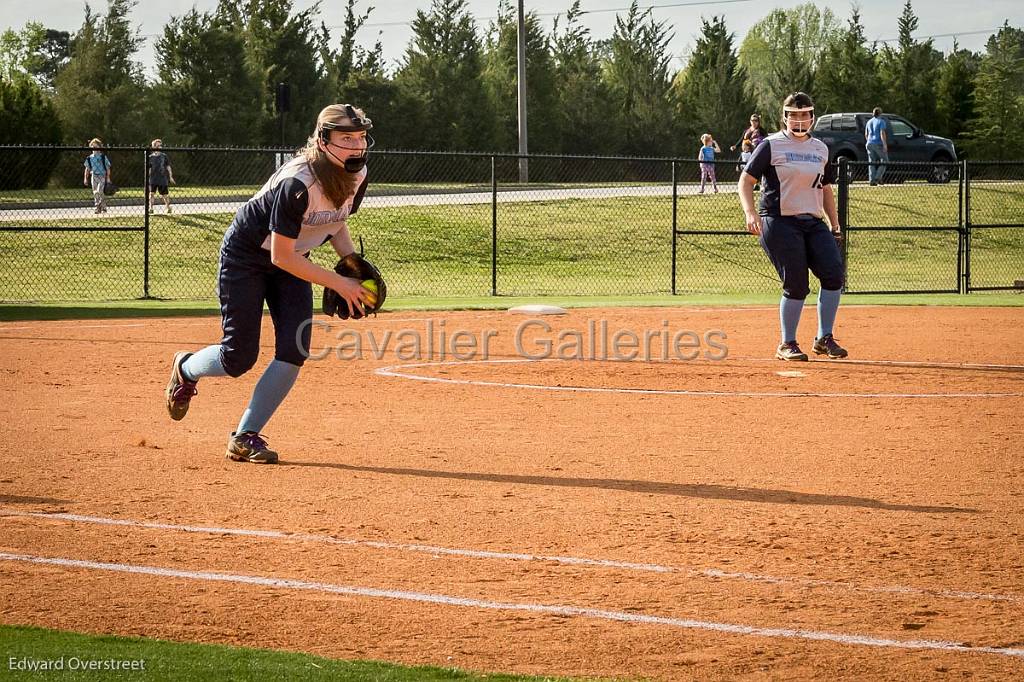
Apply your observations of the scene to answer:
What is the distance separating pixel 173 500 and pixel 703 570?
2.95 metres

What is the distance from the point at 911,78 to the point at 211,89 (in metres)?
28.9

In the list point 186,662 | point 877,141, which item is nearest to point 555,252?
point 877,141

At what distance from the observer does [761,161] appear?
469 inches

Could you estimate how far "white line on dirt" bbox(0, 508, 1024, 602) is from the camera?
5238 mm

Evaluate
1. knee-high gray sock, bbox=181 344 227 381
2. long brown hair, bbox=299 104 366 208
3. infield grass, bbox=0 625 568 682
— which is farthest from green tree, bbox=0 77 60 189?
infield grass, bbox=0 625 568 682

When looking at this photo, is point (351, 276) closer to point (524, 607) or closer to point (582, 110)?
point (524, 607)

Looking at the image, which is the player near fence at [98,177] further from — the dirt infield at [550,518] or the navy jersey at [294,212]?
the navy jersey at [294,212]

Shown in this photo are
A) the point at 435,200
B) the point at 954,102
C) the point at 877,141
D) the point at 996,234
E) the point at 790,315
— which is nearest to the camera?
the point at 790,315

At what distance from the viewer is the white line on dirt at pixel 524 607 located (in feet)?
15.1

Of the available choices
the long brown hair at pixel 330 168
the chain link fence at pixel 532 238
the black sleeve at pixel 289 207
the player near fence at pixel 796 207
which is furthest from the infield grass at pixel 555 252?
the black sleeve at pixel 289 207

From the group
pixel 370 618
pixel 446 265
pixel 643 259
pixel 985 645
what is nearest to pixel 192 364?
pixel 370 618

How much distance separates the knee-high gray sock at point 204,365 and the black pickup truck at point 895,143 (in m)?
34.2

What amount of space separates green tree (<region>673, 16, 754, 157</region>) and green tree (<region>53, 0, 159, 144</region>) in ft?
76.6

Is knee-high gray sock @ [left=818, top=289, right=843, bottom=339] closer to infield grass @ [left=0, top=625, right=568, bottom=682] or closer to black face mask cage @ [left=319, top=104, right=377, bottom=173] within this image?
black face mask cage @ [left=319, top=104, right=377, bottom=173]
